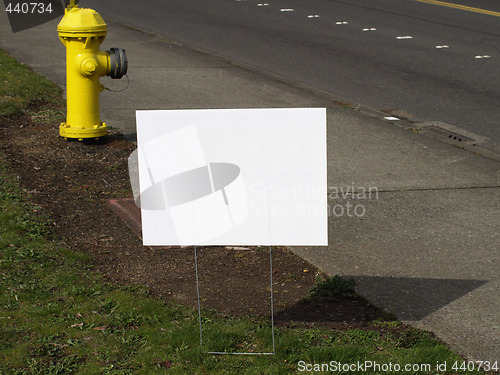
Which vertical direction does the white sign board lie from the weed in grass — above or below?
above

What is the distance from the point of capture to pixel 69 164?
6.54m

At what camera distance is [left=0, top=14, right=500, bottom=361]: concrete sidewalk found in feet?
13.9

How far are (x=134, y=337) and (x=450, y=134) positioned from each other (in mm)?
5178

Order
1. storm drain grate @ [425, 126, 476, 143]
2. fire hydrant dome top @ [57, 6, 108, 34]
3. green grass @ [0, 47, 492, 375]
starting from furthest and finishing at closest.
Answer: storm drain grate @ [425, 126, 476, 143]
fire hydrant dome top @ [57, 6, 108, 34]
green grass @ [0, 47, 492, 375]

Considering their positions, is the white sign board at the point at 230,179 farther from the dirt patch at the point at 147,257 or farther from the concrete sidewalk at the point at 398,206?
the concrete sidewalk at the point at 398,206

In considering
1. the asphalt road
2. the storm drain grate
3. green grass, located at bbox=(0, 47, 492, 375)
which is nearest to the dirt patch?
green grass, located at bbox=(0, 47, 492, 375)

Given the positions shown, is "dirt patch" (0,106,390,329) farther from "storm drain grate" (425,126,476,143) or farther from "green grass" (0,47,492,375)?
"storm drain grate" (425,126,476,143)

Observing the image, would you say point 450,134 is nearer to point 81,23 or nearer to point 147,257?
point 81,23

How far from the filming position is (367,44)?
1332 cm

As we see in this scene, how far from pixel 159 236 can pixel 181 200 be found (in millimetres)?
210

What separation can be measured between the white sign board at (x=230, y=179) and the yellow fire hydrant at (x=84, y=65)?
3.26 meters

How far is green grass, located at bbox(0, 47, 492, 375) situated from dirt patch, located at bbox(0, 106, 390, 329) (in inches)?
6.2

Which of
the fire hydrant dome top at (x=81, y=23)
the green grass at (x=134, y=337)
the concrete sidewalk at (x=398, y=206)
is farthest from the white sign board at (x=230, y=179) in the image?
the fire hydrant dome top at (x=81, y=23)

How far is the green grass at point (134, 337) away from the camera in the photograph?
358 centimetres
